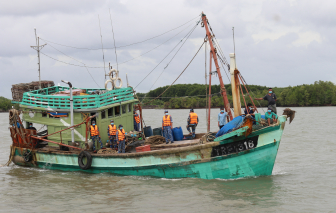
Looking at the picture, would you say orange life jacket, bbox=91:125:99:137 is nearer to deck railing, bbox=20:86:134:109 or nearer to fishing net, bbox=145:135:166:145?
deck railing, bbox=20:86:134:109

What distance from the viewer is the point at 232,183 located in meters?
12.1

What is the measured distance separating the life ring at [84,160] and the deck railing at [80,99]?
1.94 metres

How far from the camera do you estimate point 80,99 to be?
48.6 ft

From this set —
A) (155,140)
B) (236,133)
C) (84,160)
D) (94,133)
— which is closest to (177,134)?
(155,140)

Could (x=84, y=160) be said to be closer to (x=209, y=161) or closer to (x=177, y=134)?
(x=177, y=134)

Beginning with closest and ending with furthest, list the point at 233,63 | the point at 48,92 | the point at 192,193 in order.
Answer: the point at 192,193 < the point at 233,63 < the point at 48,92

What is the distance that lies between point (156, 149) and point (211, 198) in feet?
11.4

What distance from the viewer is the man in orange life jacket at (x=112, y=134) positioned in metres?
14.6

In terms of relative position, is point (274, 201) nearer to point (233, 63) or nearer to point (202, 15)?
point (233, 63)

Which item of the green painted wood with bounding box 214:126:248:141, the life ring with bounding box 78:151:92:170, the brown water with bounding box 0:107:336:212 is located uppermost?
the green painted wood with bounding box 214:126:248:141

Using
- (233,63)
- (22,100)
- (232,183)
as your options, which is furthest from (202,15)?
(22,100)

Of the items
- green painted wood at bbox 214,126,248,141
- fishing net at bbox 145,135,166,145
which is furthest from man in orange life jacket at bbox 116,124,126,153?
green painted wood at bbox 214,126,248,141

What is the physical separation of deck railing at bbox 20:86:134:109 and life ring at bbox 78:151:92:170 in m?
1.94

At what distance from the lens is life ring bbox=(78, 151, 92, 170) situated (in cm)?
1422
